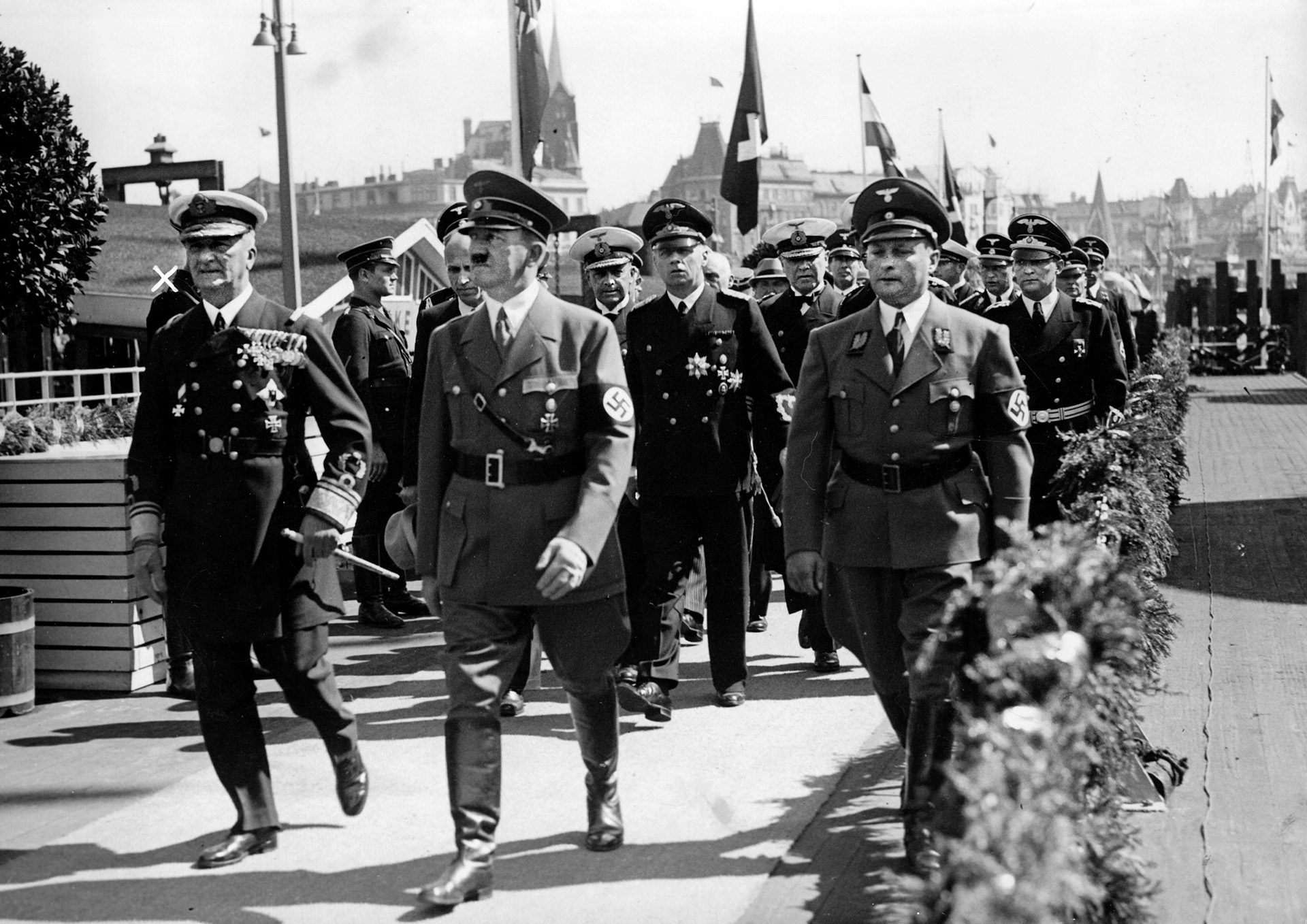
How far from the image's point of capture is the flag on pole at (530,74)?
14742 mm

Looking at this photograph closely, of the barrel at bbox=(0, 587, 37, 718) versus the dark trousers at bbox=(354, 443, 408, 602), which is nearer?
the barrel at bbox=(0, 587, 37, 718)

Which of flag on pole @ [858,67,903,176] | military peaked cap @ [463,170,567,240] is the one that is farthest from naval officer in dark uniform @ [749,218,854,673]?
flag on pole @ [858,67,903,176]

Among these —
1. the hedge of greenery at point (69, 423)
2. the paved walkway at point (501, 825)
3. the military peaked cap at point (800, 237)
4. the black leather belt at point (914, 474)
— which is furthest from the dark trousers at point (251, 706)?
the military peaked cap at point (800, 237)

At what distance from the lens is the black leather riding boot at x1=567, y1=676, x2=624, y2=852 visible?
207 inches

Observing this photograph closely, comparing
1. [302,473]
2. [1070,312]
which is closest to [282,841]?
[302,473]

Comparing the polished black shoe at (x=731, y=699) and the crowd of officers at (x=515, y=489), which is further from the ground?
the crowd of officers at (x=515, y=489)

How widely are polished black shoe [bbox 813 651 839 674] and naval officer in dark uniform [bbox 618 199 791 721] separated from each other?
0.68 m

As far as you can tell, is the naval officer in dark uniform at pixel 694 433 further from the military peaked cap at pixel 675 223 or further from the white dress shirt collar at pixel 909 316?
the white dress shirt collar at pixel 909 316

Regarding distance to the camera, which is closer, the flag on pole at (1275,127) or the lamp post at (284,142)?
the lamp post at (284,142)

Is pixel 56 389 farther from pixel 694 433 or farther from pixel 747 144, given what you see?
pixel 694 433

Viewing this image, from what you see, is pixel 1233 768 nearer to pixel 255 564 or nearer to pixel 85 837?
pixel 255 564

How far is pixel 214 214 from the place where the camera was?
542 cm

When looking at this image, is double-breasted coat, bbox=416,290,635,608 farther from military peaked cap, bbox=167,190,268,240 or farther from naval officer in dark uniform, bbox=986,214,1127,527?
naval officer in dark uniform, bbox=986,214,1127,527

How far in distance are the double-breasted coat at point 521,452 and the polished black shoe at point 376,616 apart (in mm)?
4618
